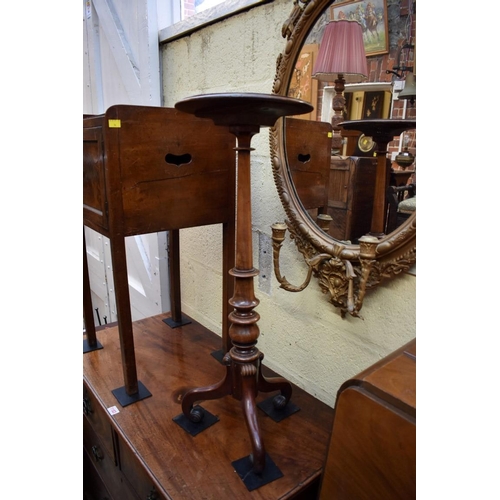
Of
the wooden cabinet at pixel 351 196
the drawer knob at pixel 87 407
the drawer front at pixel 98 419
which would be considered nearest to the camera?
the wooden cabinet at pixel 351 196

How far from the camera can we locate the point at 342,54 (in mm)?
942

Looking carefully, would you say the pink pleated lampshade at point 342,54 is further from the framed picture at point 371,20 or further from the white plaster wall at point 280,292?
the white plaster wall at point 280,292

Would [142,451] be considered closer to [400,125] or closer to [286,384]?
[286,384]

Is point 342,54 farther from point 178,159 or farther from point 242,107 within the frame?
point 178,159

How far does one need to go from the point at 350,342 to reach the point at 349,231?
0.33 m

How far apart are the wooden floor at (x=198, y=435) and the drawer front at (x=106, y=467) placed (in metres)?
0.22

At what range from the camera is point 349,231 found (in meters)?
0.99

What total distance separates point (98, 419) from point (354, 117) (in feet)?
4.01

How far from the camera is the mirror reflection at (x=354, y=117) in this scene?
83cm

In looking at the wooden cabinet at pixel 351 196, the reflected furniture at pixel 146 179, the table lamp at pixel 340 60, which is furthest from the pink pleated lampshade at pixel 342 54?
the reflected furniture at pixel 146 179

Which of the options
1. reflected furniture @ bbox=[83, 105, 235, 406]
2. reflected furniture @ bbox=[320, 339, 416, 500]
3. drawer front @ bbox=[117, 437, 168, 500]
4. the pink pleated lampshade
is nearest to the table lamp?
the pink pleated lampshade

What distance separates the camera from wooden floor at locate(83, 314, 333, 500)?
2.93 feet

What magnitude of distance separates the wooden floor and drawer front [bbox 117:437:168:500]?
33 mm

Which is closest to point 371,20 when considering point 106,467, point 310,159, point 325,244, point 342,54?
point 342,54
